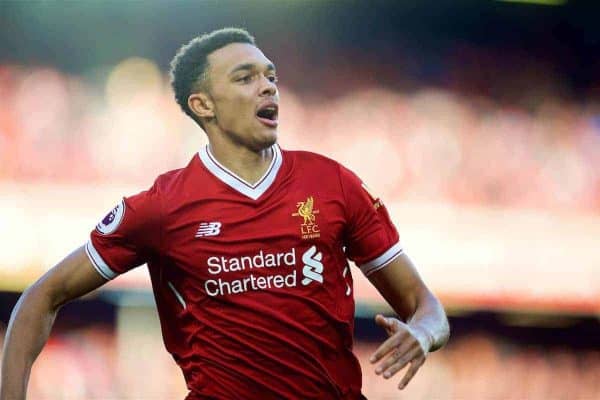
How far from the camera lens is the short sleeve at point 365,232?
3.40m

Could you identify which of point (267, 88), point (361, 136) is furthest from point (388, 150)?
point (267, 88)

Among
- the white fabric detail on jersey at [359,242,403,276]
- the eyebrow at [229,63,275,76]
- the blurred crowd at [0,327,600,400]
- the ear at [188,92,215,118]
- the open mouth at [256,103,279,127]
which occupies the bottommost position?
the blurred crowd at [0,327,600,400]

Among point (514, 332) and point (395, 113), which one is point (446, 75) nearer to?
point (395, 113)

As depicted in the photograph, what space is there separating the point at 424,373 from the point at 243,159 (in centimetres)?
291

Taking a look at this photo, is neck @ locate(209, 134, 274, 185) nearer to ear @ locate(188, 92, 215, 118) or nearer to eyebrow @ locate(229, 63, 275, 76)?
ear @ locate(188, 92, 215, 118)

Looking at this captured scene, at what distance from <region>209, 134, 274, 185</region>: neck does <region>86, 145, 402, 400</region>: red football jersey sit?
28 mm

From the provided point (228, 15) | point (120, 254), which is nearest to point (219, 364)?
point (120, 254)

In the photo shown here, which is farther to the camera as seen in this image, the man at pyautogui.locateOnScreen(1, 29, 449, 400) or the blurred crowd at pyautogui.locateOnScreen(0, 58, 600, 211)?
the blurred crowd at pyautogui.locateOnScreen(0, 58, 600, 211)

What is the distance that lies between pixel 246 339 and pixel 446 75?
3207 millimetres

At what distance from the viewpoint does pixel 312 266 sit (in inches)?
130

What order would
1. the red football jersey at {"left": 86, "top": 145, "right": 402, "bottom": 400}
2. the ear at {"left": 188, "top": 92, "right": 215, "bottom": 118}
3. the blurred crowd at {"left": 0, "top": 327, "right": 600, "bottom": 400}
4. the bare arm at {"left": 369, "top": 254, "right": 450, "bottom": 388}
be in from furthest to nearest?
the blurred crowd at {"left": 0, "top": 327, "right": 600, "bottom": 400} < the ear at {"left": 188, "top": 92, "right": 215, "bottom": 118} < the red football jersey at {"left": 86, "top": 145, "right": 402, "bottom": 400} < the bare arm at {"left": 369, "top": 254, "right": 450, "bottom": 388}

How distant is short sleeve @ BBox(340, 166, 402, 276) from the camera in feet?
11.2

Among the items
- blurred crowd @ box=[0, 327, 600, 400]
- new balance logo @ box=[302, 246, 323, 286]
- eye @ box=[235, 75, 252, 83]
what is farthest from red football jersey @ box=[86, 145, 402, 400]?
blurred crowd @ box=[0, 327, 600, 400]

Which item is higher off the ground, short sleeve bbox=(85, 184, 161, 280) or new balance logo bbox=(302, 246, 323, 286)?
short sleeve bbox=(85, 184, 161, 280)
